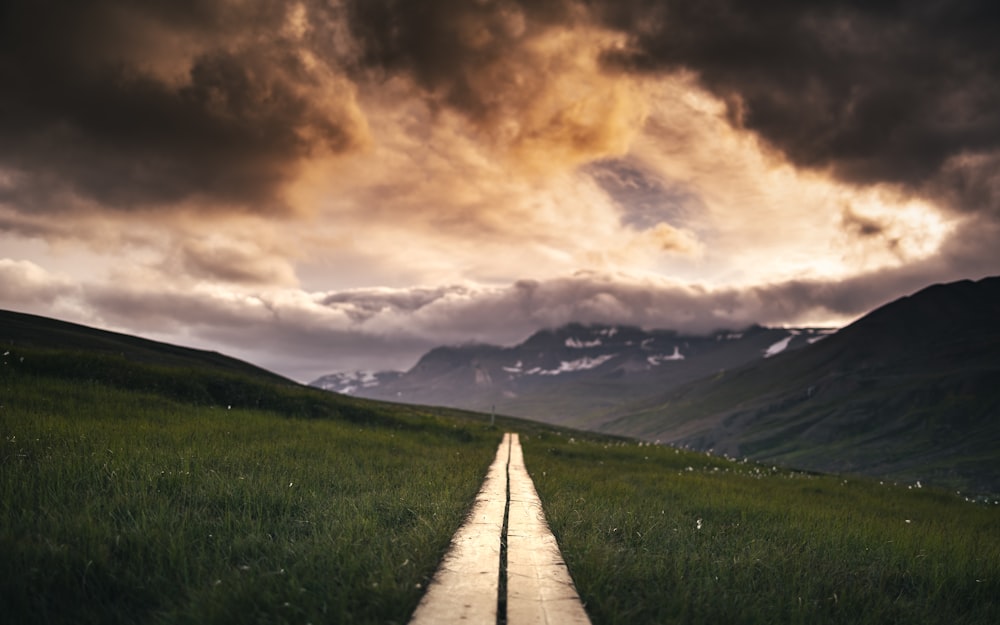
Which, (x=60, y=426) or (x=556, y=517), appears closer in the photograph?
(x=556, y=517)

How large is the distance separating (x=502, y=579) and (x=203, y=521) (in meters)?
3.64

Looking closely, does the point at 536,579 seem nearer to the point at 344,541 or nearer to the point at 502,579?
the point at 502,579

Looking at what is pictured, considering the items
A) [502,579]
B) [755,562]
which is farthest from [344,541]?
[755,562]

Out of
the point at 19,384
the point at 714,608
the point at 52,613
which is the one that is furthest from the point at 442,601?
the point at 19,384

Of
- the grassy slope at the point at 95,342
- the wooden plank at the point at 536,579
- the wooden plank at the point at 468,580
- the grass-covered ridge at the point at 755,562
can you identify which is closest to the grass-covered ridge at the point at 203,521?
the wooden plank at the point at 468,580

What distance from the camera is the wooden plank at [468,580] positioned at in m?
4.14

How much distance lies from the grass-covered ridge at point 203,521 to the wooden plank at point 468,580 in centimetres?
17

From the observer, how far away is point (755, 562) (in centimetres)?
674

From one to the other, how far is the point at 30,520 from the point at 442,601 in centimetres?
446

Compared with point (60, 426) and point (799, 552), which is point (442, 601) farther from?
point (60, 426)

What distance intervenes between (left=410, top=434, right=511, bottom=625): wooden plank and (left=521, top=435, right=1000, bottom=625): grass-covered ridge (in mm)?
856

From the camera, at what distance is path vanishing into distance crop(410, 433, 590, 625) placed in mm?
4191

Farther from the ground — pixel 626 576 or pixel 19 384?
pixel 19 384

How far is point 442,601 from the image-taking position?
4422 millimetres
